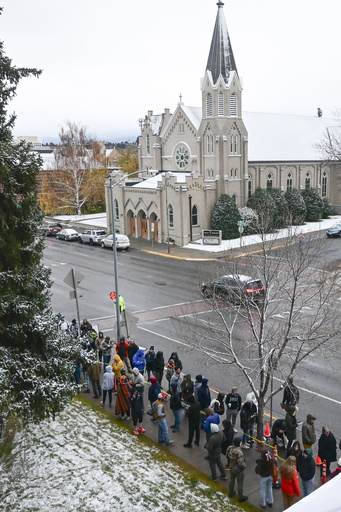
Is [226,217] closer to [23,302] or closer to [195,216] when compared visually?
[195,216]

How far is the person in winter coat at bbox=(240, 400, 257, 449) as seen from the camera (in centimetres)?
1197

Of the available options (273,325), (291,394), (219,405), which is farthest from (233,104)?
(219,405)

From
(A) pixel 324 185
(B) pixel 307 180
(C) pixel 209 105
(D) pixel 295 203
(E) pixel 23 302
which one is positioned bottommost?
(D) pixel 295 203

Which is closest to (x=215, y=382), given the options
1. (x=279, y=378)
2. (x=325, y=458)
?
(x=279, y=378)

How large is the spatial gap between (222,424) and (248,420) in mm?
728

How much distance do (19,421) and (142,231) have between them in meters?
35.6

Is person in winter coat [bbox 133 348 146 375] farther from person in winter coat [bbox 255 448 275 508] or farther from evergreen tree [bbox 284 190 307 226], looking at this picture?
evergreen tree [bbox 284 190 307 226]

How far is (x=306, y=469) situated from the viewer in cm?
969

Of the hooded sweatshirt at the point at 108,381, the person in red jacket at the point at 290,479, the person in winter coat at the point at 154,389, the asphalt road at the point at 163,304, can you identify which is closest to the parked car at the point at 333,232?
the asphalt road at the point at 163,304

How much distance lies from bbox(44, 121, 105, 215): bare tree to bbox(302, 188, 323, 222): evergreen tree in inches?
1105

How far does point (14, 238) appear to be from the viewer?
9.84 m

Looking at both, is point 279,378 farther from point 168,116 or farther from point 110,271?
point 168,116

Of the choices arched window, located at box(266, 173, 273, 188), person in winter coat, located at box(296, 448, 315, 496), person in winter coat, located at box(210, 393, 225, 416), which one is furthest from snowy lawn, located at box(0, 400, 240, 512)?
arched window, located at box(266, 173, 273, 188)

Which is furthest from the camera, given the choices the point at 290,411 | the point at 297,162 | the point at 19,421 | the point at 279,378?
the point at 297,162
